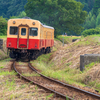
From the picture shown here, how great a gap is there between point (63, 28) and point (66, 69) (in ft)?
117

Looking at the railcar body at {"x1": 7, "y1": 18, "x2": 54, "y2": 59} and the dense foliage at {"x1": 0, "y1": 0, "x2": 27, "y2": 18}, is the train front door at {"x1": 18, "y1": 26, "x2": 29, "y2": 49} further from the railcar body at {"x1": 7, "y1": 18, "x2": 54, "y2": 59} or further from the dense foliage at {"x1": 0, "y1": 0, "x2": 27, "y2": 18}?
the dense foliage at {"x1": 0, "y1": 0, "x2": 27, "y2": 18}

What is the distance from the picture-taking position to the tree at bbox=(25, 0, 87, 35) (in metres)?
45.0

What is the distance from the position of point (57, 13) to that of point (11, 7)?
55.7m

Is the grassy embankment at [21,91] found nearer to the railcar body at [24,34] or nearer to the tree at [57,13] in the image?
the railcar body at [24,34]

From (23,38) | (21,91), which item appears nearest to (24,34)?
(23,38)

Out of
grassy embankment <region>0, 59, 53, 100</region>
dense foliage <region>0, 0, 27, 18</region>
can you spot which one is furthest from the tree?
dense foliage <region>0, 0, 27, 18</region>

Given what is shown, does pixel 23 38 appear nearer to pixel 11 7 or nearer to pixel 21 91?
pixel 21 91

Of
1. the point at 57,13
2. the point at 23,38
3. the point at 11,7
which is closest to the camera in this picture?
the point at 23,38

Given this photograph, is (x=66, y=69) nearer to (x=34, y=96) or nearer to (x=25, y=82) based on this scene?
(x=25, y=82)

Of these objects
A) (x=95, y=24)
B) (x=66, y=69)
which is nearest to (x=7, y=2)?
(x=95, y=24)

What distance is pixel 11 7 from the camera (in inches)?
3767

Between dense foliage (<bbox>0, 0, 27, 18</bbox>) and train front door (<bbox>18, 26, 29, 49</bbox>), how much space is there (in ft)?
257

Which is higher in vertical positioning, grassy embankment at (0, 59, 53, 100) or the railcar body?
the railcar body

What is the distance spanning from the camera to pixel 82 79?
9.99 meters
